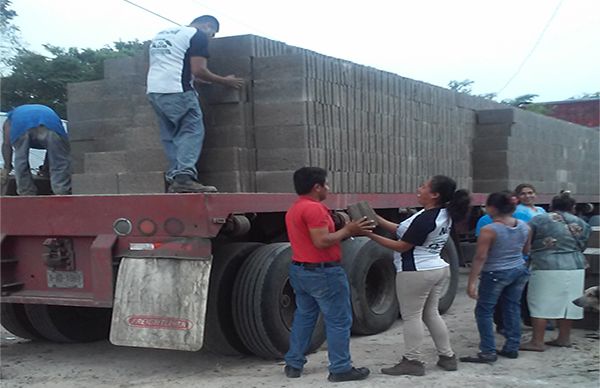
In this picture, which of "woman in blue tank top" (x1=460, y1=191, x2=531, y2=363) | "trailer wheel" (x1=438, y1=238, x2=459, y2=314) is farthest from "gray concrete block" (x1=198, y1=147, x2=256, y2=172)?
"trailer wheel" (x1=438, y1=238, x2=459, y2=314)

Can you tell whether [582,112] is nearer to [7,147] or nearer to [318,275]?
[318,275]

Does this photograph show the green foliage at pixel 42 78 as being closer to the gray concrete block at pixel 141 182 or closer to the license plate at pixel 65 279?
the gray concrete block at pixel 141 182

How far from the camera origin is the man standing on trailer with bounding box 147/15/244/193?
199 inches

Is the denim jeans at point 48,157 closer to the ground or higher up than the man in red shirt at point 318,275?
higher up

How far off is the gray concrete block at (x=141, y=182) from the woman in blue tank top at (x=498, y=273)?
263 cm

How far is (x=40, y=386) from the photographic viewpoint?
474 centimetres

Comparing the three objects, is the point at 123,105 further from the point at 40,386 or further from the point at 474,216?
the point at 474,216

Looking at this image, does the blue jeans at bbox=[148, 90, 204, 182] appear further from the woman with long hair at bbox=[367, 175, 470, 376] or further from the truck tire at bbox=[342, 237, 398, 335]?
the truck tire at bbox=[342, 237, 398, 335]

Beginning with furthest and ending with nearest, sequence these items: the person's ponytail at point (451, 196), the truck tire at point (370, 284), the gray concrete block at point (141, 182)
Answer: the truck tire at point (370, 284), the gray concrete block at point (141, 182), the person's ponytail at point (451, 196)

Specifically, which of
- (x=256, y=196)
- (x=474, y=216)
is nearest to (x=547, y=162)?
(x=474, y=216)

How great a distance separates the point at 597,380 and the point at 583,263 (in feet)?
4.33

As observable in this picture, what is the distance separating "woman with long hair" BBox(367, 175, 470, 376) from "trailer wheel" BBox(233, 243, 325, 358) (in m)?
0.84

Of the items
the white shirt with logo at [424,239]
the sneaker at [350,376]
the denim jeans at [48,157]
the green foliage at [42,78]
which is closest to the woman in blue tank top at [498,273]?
the white shirt with logo at [424,239]

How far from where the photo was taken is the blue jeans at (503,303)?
5102 millimetres
